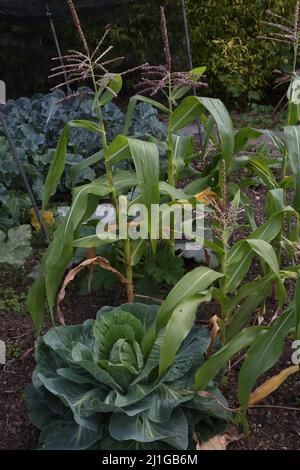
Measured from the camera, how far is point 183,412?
72.3 inches

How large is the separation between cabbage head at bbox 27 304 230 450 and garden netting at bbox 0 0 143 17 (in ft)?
7.97

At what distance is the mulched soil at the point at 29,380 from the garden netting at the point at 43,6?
74.4 inches

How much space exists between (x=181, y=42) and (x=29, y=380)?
10.7 ft

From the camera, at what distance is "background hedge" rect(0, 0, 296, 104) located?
4336mm

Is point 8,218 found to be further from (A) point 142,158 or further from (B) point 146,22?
(B) point 146,22

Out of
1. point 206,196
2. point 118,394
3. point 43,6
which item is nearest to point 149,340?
point 118,394

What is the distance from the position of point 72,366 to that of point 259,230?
Result: 77 cm

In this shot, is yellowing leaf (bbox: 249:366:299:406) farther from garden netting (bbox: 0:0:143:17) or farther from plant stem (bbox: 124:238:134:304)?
garden netting (bbox: 0:0:143:17)

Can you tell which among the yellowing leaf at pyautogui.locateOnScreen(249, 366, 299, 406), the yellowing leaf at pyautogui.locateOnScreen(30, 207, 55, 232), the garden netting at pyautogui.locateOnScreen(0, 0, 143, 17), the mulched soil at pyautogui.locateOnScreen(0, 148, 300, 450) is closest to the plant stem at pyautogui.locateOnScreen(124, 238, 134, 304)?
the mulched soil at pyautogui.locateOnScreen(0, 148, 300, 450)

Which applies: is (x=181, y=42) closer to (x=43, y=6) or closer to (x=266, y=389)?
(x=43, y=6)

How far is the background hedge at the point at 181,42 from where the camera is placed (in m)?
4.34

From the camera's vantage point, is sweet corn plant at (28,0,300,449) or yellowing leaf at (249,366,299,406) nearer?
sweet corn plant at (28,0,300,449)

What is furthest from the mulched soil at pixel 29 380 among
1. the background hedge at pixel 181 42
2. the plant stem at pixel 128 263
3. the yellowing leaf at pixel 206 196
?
the background hedge at pixel 181 42

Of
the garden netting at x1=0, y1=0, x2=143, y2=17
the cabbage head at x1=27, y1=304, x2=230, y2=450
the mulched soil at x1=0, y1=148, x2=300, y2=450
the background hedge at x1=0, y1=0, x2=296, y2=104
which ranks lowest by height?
the mulched soil at x1=0, y1=148, x2=300, y2=450
